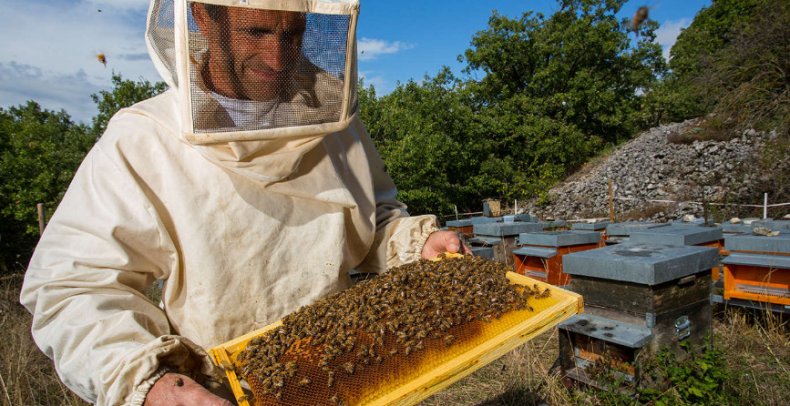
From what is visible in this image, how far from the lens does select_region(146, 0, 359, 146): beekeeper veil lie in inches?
58.3

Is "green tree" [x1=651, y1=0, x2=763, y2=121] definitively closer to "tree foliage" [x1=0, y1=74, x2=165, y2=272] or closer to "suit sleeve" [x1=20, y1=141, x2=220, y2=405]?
"tree foliage" [x1=0, y1=74, x2=165, y2=272]

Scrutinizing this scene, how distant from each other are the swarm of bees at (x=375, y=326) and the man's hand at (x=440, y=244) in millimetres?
111

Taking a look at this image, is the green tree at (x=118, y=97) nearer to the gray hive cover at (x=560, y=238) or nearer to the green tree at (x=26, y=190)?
the green tree at (x=26, y=190)

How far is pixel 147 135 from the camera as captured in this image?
162 centimetres

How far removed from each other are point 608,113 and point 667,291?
29.3 meters

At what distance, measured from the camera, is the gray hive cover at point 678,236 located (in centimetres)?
513

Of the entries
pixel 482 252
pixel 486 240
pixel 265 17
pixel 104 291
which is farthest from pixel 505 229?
pixel 104 291

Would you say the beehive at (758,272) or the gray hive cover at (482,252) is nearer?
the beehive at (758,272)

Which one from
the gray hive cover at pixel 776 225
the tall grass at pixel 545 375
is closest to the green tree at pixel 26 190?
Result: the tall grass at pixel 545 375

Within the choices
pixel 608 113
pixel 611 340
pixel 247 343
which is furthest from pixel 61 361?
pixel 608 113

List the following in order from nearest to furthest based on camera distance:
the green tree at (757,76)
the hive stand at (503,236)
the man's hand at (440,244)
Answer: the man's hand at (440,244)
the hive stand at (503,236)
the green tree at (757,76)

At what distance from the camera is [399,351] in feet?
5.16

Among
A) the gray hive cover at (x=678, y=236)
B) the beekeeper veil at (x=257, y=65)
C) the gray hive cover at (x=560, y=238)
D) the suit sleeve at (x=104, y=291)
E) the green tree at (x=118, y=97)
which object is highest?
the green tree at (x=118, y=97)

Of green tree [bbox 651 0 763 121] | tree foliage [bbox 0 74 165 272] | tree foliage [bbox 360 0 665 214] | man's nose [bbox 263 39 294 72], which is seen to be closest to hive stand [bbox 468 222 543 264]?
man's nose [bbox 263 39 294 72]
